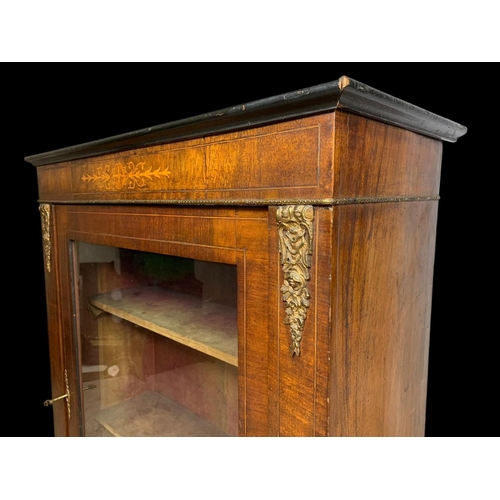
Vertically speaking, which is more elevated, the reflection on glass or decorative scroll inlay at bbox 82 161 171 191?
decorative scroll inlay at bbox 82 161 171 191

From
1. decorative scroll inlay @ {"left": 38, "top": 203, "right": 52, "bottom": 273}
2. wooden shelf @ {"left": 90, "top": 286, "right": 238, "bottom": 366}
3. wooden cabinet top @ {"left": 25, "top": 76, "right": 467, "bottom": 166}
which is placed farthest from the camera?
decorative scroll inlay @ {"left": 38, "top": 203, "right": 52, "bottom": 273}

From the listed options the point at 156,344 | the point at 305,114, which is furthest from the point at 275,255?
the point at 156,344

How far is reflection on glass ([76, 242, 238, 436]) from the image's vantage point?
0.95 meters

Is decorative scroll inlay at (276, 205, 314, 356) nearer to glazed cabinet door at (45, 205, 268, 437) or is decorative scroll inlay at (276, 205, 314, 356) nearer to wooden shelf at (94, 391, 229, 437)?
glazed cabinet door at (45, 205, 268, 437)

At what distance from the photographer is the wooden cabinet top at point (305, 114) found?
1.98ft

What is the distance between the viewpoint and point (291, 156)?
0.67m

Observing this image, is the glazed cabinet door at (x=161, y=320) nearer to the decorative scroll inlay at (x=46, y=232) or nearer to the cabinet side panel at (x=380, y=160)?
the decorative scroll inlay at (x=46, y=232)

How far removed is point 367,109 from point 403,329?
491 millimetres

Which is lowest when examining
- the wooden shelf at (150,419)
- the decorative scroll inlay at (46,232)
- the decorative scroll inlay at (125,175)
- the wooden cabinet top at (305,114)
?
the wooden shelf at (150,419)

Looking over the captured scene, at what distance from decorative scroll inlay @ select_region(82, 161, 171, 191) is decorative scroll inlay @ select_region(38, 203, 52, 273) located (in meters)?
0.33

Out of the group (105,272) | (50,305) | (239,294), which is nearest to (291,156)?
(239,294)

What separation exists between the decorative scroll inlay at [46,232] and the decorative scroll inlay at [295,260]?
3.52 feet

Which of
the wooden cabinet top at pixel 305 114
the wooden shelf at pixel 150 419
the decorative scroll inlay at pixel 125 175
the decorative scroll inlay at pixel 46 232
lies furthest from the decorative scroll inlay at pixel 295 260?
the decorative scroll inlay at pixel 46 232

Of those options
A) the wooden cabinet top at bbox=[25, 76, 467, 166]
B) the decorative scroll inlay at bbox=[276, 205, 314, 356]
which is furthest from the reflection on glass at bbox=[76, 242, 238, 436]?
the wooden cabinet top at bbox=[25, 76, 467, 166]
